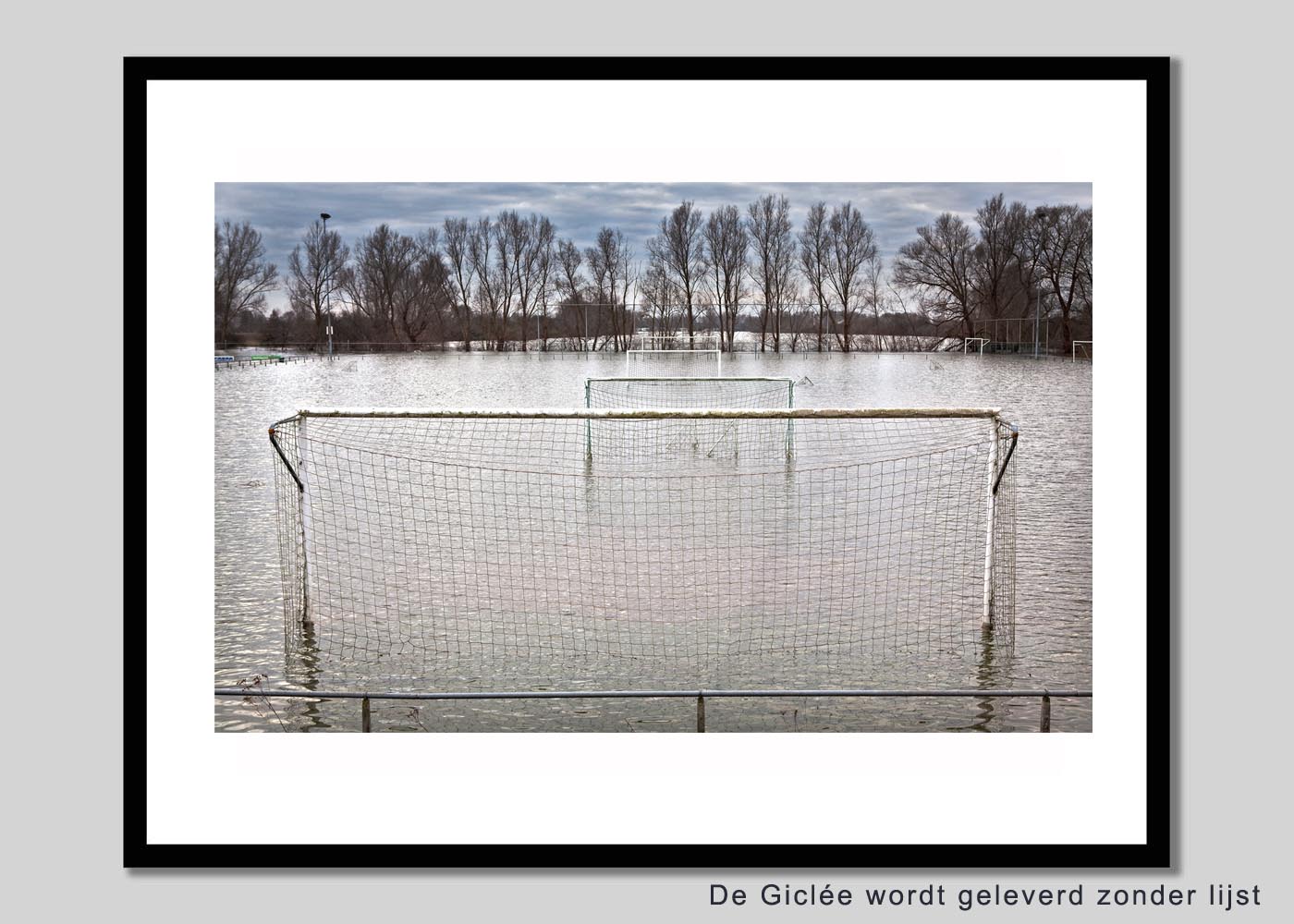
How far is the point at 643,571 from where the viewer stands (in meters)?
8.38

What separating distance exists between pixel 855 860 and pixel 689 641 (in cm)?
267

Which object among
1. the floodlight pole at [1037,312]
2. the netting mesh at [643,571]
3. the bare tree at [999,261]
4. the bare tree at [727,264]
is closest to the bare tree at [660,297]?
the bare tree at [727,264]

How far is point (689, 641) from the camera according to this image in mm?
6664

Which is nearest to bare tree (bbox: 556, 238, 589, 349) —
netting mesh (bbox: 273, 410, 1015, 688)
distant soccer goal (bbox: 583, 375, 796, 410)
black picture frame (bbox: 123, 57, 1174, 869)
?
distant soccer goal (bbox: 583, 375, 796, 410)

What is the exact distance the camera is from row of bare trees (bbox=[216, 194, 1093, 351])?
3484 cm

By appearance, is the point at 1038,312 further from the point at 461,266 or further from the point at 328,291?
the point at 328,291

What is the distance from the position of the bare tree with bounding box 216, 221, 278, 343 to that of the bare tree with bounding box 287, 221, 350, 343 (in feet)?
14.7

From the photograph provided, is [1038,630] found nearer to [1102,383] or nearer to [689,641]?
[689,641]

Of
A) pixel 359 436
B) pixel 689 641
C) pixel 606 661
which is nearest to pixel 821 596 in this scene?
pixel 689 641

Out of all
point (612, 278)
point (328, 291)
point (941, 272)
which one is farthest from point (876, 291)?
point (328, 291)

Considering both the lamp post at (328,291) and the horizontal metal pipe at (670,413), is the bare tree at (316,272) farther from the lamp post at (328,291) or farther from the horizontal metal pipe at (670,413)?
the horizontal metal pipe at (670,413)

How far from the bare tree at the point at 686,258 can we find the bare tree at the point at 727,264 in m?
0.29

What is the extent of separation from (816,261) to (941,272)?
3.94 metres

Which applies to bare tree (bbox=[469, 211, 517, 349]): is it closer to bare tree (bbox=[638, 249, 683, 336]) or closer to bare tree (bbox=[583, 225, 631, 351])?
bare tree (bbox=[583, 225, 631, 351])
